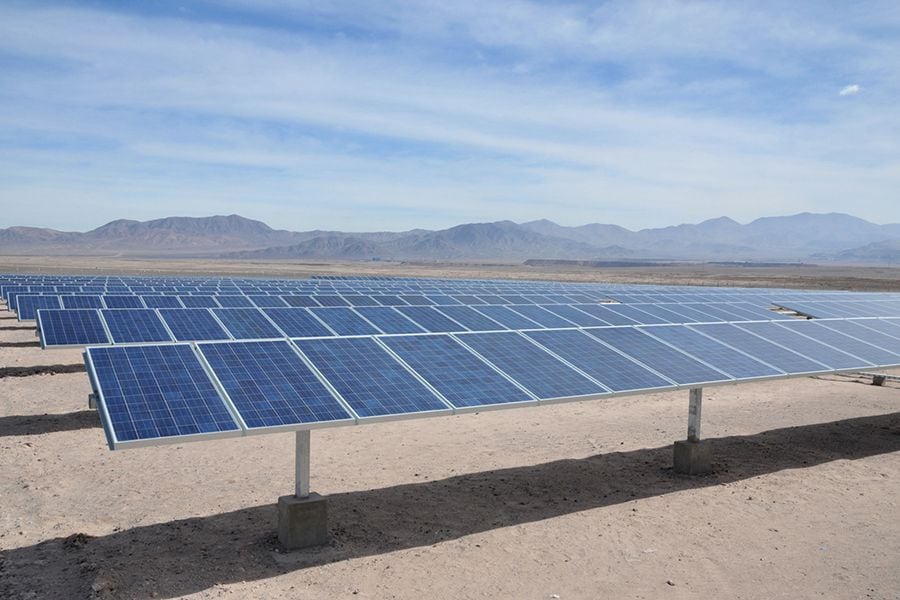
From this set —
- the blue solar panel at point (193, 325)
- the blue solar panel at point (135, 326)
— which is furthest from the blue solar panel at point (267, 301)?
the blue solar panel at point (193, 325)

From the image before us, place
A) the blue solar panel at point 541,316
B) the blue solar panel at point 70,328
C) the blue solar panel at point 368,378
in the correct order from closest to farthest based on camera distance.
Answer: the blue solar panel at point 368,378
the blue solar panel at point 70,328
the blue solar panel at point 541,316

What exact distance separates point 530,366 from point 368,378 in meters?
3.00

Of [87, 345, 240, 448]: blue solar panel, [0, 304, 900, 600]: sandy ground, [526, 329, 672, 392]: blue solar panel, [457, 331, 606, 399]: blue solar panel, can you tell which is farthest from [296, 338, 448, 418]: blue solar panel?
[526, 329, 672, 392]: blue solar panel

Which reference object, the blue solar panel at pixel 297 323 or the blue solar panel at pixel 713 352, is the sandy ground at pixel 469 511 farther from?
the blue solar panel at pixel 297 323

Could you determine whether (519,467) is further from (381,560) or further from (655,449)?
(381,560)

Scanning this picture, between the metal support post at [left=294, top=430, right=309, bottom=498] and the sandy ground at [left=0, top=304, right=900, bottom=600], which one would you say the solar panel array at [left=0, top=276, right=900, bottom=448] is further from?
the sandy ground at [left=0, top=304, right=900, bottom=600]

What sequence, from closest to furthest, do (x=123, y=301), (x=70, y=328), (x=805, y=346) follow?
(x=70, y=328), (x=805, y=346), (x=123, y=301)

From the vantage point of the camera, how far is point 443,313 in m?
17.8

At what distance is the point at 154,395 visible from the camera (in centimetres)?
901

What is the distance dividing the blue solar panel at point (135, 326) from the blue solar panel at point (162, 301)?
4429 millimetres

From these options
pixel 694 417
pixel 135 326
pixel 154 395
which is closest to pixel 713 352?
pixel 694 417

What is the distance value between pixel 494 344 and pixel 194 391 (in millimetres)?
5639

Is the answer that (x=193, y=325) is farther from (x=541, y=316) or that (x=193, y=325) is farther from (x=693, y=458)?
(x=693, y=458)

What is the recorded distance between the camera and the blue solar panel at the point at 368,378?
9.90 meters
